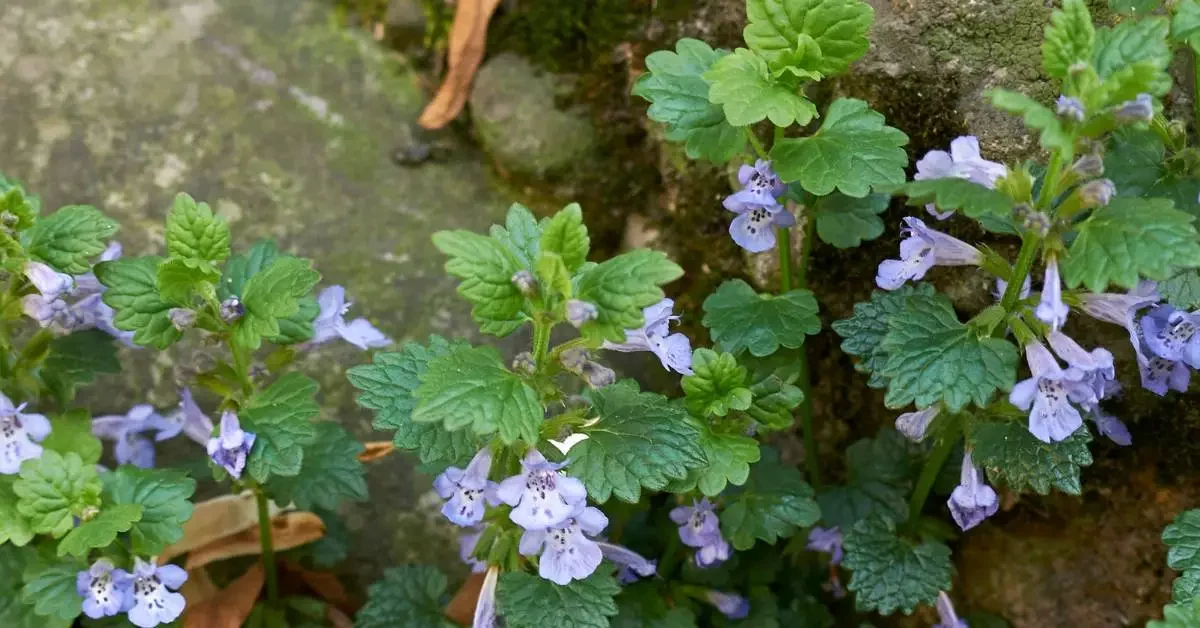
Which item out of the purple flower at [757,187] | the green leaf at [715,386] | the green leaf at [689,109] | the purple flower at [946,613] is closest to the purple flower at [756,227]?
the purple flower at [757,187]

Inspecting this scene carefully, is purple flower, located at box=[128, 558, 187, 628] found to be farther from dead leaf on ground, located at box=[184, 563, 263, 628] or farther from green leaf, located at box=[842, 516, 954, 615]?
green leaf, located at box=[842, 516, 954, 615]

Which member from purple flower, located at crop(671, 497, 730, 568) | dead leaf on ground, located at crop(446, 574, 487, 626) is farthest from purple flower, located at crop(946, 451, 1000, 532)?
dead leaf on ground, located at crop(446, 574, 487, 626)

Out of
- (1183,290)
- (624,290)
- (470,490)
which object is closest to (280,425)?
(470,490)

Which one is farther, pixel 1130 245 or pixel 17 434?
pixel 17 434

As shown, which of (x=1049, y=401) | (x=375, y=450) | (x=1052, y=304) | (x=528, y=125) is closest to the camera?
(x=1052, y=304)

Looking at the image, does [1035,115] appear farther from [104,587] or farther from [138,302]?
[104,587]
